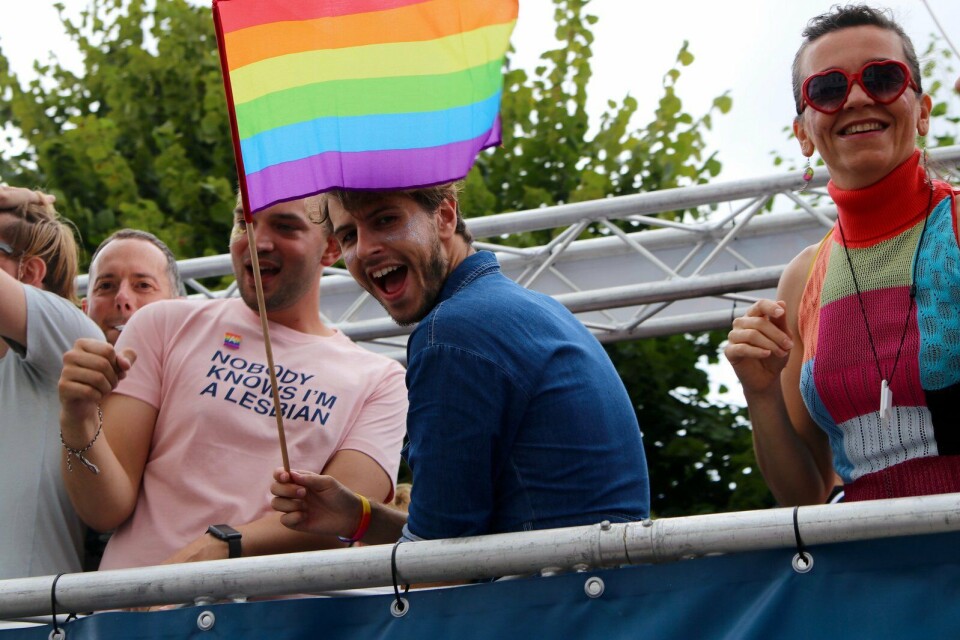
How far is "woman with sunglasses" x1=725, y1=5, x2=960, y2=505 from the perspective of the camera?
2.49m

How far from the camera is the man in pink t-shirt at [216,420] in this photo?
10.2ft

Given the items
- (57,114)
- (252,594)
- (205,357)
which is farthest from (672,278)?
(57,114)

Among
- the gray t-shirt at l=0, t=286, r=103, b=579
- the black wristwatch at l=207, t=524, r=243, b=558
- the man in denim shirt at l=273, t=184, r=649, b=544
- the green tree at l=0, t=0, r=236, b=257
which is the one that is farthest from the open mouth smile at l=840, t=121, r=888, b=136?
the green tree at l=0, t=0, r=236, b=257

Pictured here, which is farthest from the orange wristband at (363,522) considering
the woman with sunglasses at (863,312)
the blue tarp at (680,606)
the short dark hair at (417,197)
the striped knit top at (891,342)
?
the striped knit top at (891,342)

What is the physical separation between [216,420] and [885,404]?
1529 millimetres

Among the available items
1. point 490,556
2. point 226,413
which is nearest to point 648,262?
point 226,413

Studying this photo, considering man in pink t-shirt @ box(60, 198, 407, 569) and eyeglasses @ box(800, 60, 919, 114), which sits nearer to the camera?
eyeglasses @ box(800, 60, 919, 114)

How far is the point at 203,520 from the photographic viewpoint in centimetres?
318

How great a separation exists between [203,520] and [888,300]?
5.12 ft

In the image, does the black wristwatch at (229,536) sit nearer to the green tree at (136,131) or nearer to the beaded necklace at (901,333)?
the beaded necklace at (901,333)

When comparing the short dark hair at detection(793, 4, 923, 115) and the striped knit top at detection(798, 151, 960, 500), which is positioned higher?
the short dark hair at detection(793, 4, 923, 115)

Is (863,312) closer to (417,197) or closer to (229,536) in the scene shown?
(417,197)

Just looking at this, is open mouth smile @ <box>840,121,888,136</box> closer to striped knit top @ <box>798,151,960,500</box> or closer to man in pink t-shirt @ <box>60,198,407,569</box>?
striped knit top @ <box>798,151,960,500</box>

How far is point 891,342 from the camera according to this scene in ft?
8.32
